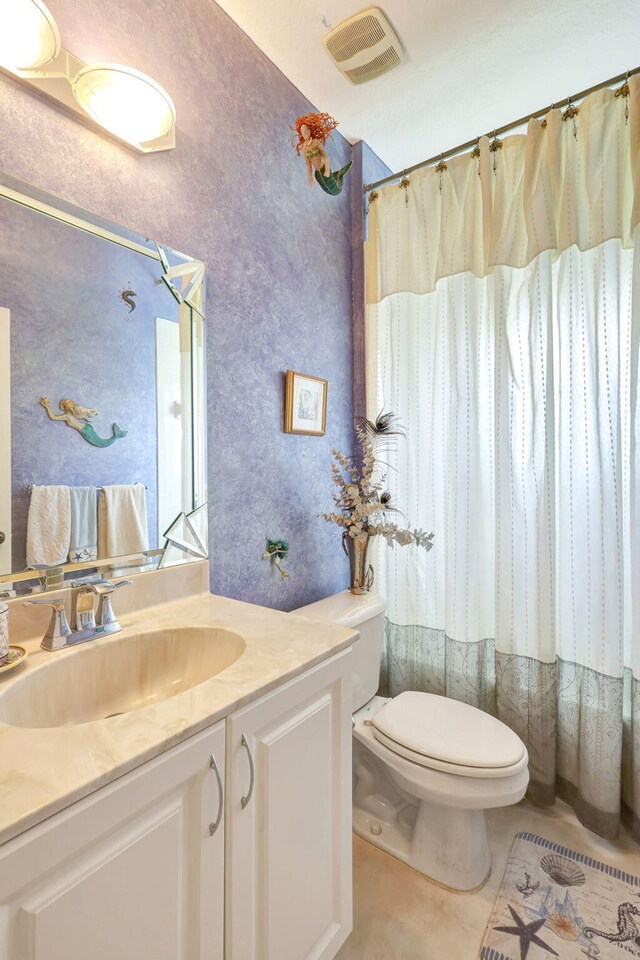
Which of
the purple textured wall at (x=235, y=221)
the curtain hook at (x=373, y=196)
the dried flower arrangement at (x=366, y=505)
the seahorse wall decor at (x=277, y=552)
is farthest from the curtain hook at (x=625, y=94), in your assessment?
the seahorse wall decor at (x=277, y=552)

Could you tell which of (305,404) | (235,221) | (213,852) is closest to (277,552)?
(305,404)

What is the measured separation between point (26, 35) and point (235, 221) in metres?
0.63

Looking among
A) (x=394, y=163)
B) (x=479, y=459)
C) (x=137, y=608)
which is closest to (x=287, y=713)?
(x=137, y=608)

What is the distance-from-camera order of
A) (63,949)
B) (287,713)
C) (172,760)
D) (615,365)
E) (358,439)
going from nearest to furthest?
(63,949) < (172,760) < (287,713) < (615,365) < (358,439)

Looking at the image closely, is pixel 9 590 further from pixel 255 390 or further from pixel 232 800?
pixel 255 390

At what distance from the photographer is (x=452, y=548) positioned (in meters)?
1.75

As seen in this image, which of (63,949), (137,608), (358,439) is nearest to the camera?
(63,949)

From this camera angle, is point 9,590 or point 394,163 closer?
point 9,590

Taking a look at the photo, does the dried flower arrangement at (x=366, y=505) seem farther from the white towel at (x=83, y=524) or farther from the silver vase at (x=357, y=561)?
the white towel at (x=83, y=524)

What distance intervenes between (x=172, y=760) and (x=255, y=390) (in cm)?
113

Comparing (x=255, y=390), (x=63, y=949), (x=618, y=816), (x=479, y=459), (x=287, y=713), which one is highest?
(x=255, y=390)

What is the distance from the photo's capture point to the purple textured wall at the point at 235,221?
3.46ft

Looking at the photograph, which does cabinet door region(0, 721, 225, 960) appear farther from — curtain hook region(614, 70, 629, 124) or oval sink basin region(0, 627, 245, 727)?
curtain hook region(614, 70, 629, 124)

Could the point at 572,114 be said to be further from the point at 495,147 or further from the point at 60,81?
the point at 60,81
